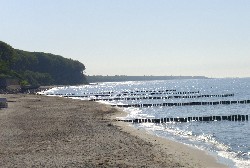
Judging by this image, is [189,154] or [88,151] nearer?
[88,151]

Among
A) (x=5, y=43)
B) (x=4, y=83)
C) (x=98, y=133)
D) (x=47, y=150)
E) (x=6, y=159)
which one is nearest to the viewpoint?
(x=6, y=159)

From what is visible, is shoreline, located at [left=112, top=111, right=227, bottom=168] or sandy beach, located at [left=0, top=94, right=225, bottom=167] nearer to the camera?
sandy beach, located at [left=0, top=94, right=225, bottom=167]

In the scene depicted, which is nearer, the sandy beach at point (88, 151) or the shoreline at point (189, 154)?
the sandy beach at point (88, 151)

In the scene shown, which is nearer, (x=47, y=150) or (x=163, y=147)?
(x=47, y=150)

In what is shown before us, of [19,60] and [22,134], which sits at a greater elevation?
[19,60]

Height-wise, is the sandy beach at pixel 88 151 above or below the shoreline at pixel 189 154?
above

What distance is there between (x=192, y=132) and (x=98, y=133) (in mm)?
11727

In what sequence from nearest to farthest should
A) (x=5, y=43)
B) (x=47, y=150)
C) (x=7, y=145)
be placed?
(x=47, y=150)
(x=7, y=145)
(x=5, y=43)

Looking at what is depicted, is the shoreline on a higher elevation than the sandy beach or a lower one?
lower

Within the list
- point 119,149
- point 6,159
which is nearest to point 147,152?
point 119,149

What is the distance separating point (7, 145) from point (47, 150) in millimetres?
3509

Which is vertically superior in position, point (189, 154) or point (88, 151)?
point (88, 151)

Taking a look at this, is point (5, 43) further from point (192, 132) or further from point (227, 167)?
point (227, 167)

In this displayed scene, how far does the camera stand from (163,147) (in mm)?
29750
